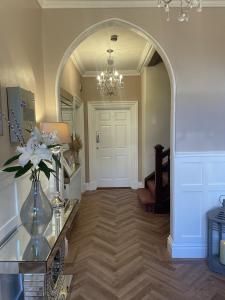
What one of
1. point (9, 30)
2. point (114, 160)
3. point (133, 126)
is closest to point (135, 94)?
point (133, 126)

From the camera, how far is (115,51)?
4.28m

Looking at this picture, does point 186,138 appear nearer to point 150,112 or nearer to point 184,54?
point 184,54

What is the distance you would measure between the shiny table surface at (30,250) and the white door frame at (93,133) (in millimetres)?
4233

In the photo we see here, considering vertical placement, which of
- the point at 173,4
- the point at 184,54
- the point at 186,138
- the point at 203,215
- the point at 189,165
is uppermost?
the point at 173,4

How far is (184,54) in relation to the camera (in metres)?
2.66

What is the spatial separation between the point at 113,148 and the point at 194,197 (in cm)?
341

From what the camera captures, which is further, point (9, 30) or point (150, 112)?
point (150, 112)

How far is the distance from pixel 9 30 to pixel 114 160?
4.52 metres

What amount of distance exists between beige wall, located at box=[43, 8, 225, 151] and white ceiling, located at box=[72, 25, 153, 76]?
0.55 meters

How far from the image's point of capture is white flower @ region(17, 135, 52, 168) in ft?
4.40

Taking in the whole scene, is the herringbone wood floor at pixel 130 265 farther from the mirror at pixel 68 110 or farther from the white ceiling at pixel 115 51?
the white ceiling at pixel 115 51

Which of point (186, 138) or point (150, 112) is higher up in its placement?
point (150, 112)

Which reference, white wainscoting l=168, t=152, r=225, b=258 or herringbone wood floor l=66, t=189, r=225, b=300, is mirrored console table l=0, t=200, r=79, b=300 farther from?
white wainscoting l=168, t=152, r=225, b=258

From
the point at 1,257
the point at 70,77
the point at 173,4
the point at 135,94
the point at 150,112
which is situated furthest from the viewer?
the point at 135,94
